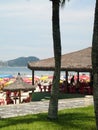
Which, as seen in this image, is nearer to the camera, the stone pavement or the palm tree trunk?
the palm tree trunk

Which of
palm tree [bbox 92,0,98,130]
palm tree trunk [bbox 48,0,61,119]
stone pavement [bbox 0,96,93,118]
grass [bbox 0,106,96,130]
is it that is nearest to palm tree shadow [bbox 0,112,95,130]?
grass [bbox 0,106,96,130]

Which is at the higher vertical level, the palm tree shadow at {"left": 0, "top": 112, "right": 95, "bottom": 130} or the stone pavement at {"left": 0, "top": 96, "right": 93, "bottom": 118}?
the stone pavement at {"left": 0, "top": 96, "right": 93, "bottom": 118}

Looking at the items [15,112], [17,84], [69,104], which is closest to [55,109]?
[15,112]

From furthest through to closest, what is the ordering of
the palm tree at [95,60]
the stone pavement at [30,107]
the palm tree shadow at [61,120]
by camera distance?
1. the stone pavement at [30,107]
2. the palm tree shadow at [61,120]
3. the palm tree at [95,60]

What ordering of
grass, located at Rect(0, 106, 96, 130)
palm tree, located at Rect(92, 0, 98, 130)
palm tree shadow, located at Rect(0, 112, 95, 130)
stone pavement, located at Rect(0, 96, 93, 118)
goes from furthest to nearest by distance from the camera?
stone pavement, located at Rect(0, 96, 93, 118)
palm tree shadow, located at Rect(0, 112, 95, 130)
grass, located at Rect(0, 106, 96, 130)
palm tree, located at Rect(92, 0, 98, 130)

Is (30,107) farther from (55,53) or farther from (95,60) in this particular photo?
(95,60)

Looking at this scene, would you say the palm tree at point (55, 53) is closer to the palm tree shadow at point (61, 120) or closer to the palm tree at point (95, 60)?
the palm tree shadow at point (61, 120)

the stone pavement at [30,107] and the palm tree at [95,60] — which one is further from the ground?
the palm tree at [95,60]

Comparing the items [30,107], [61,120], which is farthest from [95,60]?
[30,107]

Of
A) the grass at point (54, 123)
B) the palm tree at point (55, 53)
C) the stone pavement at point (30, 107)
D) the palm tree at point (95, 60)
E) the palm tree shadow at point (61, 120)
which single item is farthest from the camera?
the stone pavement at point (30, 107)

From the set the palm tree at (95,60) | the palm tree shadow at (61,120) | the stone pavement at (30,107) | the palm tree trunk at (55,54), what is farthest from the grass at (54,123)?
the palm tree at (95,60)

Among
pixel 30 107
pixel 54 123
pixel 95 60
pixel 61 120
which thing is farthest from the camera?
pixel 30 107

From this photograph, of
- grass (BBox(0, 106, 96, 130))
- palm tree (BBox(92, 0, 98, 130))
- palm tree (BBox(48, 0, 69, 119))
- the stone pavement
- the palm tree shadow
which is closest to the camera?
palm tree (BBox(92, 0, 98, 130))

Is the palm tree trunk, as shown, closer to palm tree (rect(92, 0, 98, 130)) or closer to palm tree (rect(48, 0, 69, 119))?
palm tree (rect(48, 0, 69, 119))
